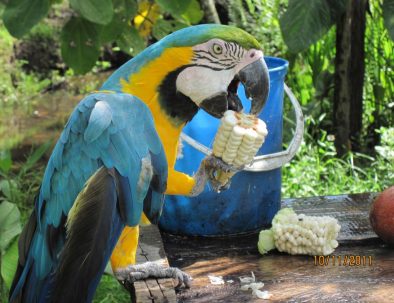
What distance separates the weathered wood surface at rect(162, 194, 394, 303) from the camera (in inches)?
70.3

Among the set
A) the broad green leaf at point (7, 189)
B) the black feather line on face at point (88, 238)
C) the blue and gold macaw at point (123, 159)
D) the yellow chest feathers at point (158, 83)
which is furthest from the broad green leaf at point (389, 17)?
the black feather line on face at point (88, 238)

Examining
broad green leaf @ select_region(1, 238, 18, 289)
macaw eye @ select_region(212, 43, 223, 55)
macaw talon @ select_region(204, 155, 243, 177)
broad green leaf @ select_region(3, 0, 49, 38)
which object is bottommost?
broad green leaf @ select_region(1, 238, 18, 289)

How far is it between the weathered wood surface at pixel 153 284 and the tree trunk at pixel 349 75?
5.82ft

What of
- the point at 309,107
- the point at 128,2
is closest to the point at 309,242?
the point at 128,2

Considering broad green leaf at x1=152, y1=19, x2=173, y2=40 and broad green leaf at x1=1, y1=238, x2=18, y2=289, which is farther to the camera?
broad green leaf at x1=152, y1=19, x2=173, y2=40

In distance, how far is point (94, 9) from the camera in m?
2.37

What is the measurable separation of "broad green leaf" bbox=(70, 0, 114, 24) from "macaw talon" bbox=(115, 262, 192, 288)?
89 cm

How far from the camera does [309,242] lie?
1.98 metres

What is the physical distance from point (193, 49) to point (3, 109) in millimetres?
3534

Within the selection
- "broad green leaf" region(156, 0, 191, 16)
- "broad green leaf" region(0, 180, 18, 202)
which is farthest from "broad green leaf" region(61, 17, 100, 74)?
"broad green leaf" region(0, 180, 18, 202)

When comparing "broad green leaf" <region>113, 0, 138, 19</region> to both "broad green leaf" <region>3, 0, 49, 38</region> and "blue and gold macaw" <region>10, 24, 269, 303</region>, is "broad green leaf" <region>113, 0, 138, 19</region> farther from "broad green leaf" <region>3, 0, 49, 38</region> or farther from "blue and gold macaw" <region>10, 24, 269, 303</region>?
"blue and gold macaw" <region>10, 24, 269, 303</region>

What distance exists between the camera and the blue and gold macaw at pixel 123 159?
1595 mm
